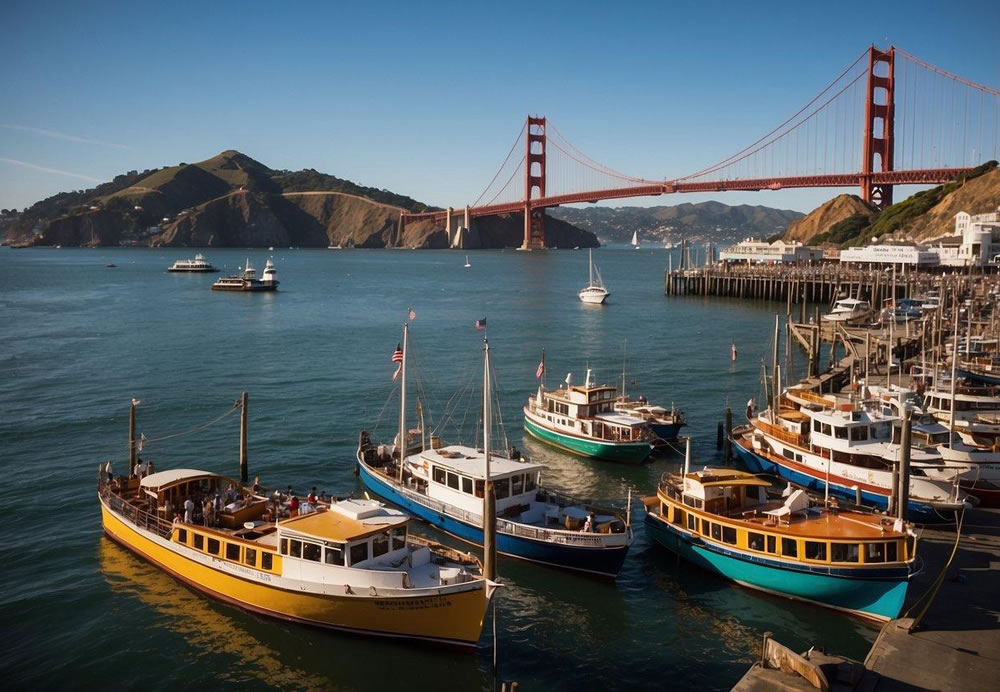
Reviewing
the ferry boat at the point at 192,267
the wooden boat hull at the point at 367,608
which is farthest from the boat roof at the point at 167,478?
the ferry boat at the point at 192,267

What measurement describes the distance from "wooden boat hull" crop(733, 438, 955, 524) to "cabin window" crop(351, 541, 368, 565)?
46.3ft

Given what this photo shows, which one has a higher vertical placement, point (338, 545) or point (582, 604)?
point (338, 545)

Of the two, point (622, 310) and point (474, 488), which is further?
point (622, 310)

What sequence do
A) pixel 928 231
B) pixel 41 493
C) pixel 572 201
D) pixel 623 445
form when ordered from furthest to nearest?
pixel 572 201 < pixel 928 231 < pixel 623 445 < pixel 41 493

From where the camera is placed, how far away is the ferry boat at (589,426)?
97.7ft

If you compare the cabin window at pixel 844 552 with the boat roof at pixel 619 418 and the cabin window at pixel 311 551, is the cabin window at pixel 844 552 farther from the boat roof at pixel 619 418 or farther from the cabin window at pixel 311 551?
the boat roof at pixel 619 418

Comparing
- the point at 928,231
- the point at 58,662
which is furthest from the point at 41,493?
the point at 928,231

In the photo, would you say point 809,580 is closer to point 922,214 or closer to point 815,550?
point 815,550

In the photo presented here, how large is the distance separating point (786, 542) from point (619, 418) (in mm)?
12652

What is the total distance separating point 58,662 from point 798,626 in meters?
14.8

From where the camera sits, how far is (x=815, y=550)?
1812cm

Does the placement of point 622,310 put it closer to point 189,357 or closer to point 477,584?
point 189,357

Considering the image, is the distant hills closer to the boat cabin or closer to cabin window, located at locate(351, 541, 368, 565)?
the boat cabin

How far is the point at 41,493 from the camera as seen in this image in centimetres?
2584
